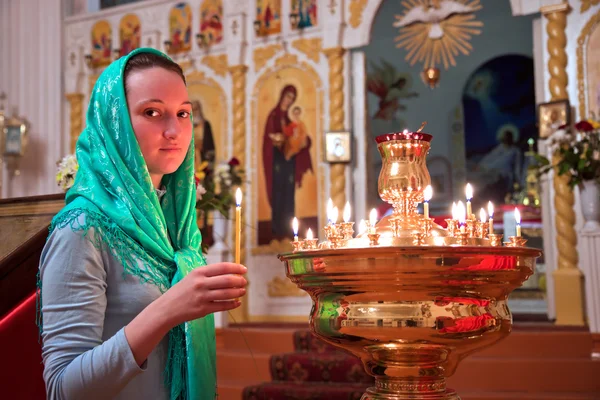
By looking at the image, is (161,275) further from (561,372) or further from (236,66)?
(236,66)

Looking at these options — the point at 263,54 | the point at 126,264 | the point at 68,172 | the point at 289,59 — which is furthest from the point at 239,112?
the point at 126,264

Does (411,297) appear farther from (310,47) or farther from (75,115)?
(75,115)

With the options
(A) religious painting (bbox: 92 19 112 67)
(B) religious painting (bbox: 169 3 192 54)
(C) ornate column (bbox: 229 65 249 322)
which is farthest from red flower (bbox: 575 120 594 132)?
(A) religious painting (bbox: 92 19 112 67)

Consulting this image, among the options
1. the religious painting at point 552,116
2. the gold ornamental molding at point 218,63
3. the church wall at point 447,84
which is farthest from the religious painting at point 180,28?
the religious painting at point 552,116

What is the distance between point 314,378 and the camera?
5.07 meters

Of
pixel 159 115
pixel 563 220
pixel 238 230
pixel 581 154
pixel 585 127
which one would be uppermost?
pixel 585 127

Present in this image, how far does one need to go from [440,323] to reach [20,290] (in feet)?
4.12

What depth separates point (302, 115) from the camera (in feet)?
26.3

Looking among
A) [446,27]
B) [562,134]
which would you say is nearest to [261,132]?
[446,27]

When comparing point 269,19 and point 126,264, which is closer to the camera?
point 126,264

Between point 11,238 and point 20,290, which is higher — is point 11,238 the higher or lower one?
the higher one

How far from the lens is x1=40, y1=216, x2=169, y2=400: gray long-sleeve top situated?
45.1 inches

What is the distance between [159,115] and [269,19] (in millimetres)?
7272

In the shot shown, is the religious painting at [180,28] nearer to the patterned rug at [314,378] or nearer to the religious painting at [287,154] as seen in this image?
the religious painting at [287,154]
